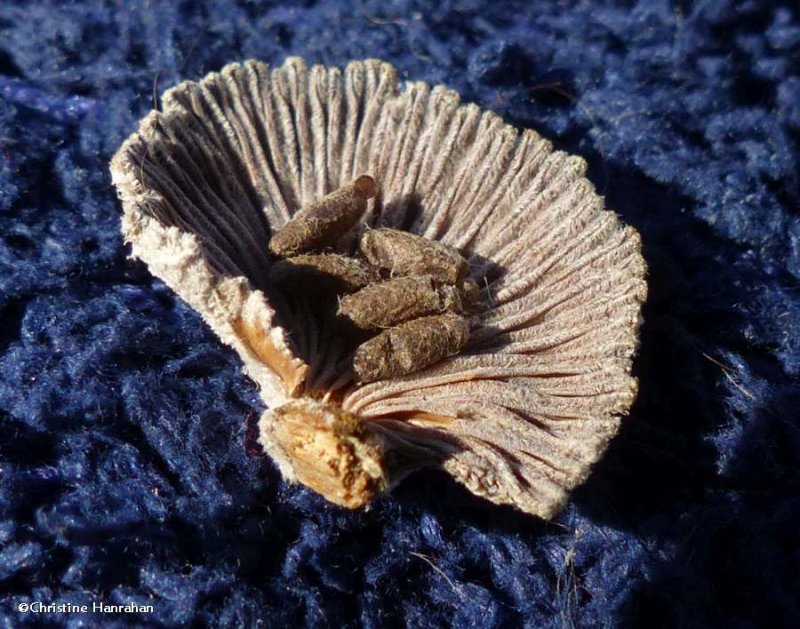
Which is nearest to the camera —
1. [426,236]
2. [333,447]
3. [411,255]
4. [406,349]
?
[333,447]

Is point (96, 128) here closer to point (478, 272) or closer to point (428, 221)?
point (428, 221)

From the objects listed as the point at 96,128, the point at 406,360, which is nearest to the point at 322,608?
the point at 406,360

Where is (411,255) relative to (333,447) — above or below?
above

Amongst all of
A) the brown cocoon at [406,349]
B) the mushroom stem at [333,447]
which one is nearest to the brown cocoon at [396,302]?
the brown cocoon at [406,349]

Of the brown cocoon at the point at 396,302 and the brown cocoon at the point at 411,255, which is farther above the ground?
the brown cocoon at the point at 411,255

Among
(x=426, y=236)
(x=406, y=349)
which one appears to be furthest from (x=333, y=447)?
(x=426, y=236)

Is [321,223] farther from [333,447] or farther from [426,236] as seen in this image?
[333,447]

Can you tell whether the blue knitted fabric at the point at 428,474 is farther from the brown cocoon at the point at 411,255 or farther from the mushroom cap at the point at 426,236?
the brown cocoon at the point at 411,255
